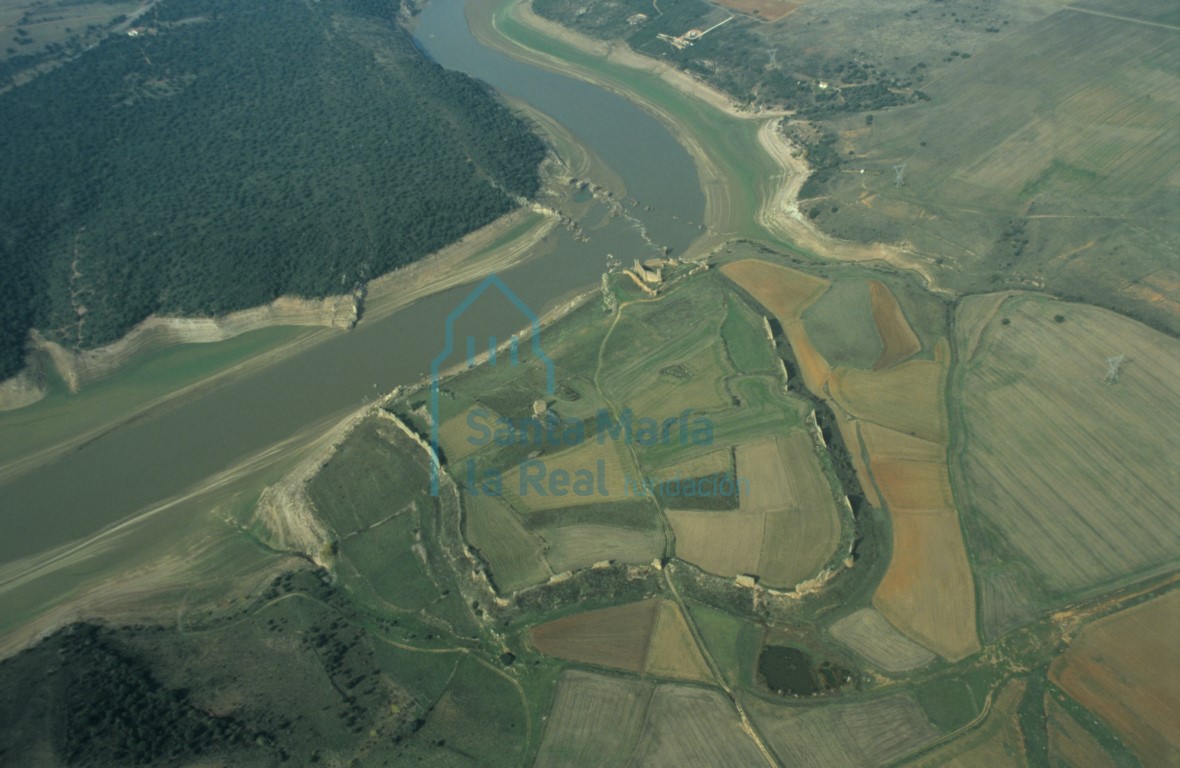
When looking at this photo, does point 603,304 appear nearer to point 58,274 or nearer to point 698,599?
point 698,599

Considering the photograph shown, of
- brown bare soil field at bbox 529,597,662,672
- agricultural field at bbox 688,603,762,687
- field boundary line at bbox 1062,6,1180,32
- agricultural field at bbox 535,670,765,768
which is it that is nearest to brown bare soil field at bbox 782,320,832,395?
agricultural field at bbox 688,603,762,687

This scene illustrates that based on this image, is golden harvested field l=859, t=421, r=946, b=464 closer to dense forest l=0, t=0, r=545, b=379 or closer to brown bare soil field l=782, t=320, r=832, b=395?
brown bare soil field l=782, t=320, r=832, b=395

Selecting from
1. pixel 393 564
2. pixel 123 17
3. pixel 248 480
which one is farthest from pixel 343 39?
pixel 393 564

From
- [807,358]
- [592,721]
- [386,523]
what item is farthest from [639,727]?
[807,358]

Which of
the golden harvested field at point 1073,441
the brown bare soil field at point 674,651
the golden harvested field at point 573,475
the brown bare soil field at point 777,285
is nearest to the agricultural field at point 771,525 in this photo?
the brown bare soil field at point 674,651

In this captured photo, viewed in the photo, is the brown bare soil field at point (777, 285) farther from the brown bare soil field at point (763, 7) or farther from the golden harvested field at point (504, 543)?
the brown bare soil field at point (763, 7)

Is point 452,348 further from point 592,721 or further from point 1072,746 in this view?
point 1072,746

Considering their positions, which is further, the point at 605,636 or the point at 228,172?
the point at 228,172
